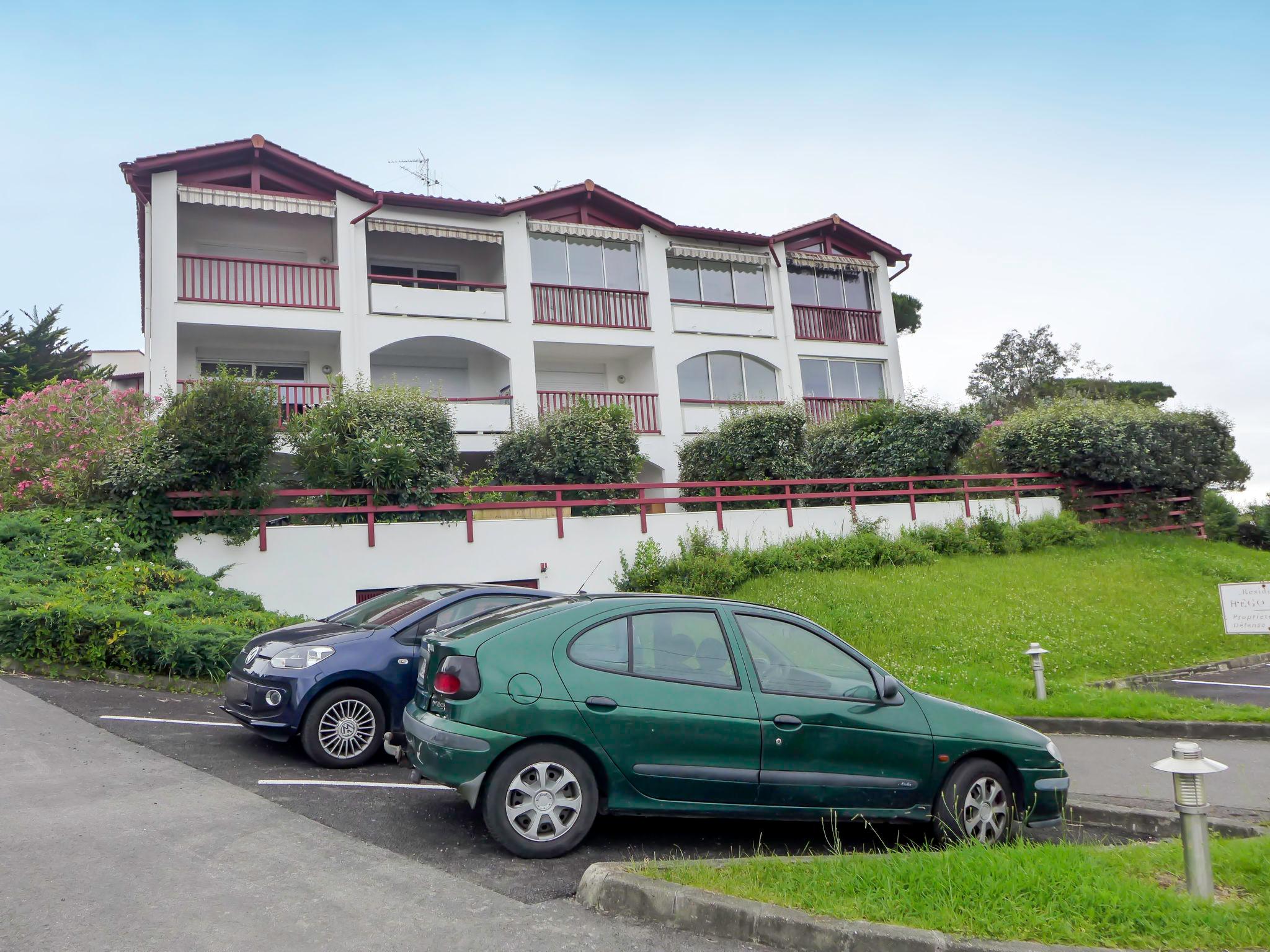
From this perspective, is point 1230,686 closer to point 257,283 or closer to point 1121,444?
point 1121,444

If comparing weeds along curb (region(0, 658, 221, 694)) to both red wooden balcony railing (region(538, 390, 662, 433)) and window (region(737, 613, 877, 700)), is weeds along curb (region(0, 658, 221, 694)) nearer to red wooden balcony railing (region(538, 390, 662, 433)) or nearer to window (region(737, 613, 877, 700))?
window (region(737, 613, 877, 700))

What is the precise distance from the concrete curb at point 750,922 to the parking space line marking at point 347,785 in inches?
94.5

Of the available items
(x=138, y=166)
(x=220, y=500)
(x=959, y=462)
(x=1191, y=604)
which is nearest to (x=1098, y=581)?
(x=1191, y=604)

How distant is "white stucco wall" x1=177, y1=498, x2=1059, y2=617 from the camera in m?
13.5

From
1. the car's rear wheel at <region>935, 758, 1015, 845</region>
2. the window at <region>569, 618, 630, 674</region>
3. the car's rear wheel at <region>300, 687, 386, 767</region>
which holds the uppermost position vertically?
the window at <region>569, 618, 630, 674</region>

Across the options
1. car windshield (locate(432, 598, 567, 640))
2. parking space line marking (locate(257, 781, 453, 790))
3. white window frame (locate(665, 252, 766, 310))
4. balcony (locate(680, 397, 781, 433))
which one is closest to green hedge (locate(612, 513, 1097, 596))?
balcony (locate(680, 397, 781, 433))

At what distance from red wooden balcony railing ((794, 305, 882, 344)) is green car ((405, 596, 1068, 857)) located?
70.7ft

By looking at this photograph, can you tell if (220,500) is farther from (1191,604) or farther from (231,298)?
(1191,604)

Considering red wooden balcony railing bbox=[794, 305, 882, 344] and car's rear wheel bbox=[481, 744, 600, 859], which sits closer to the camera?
car's rear wheel bbox=[481, 744, 600, 859]

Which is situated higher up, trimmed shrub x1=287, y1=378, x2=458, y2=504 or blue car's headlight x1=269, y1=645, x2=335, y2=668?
trimmed shrub x1=287, y1=378, x2=458, y2=504

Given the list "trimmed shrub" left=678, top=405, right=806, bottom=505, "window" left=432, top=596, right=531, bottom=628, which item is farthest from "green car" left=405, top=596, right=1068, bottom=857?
"trimmed shrub" left=678, top=405, right=806, bottom=505

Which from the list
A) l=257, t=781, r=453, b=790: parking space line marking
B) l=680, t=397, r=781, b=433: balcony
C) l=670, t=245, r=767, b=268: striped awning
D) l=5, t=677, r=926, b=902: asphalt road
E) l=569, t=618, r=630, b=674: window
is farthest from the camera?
l=670, t=245, r=767, b=268: striped awning

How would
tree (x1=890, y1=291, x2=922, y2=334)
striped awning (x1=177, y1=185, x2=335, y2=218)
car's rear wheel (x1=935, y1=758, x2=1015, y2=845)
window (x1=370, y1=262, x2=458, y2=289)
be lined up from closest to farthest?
car's rear wheel (x1=935, y1=758, x2=1015, y2=845) → striped awning (x1=177, y1=185, x2=335, y2=218) → window (x1=370, y1=262, x2=458, y2=289) → tree (x1=890, y1=291, x2=922, y2=334)

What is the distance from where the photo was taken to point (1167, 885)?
4395mm
